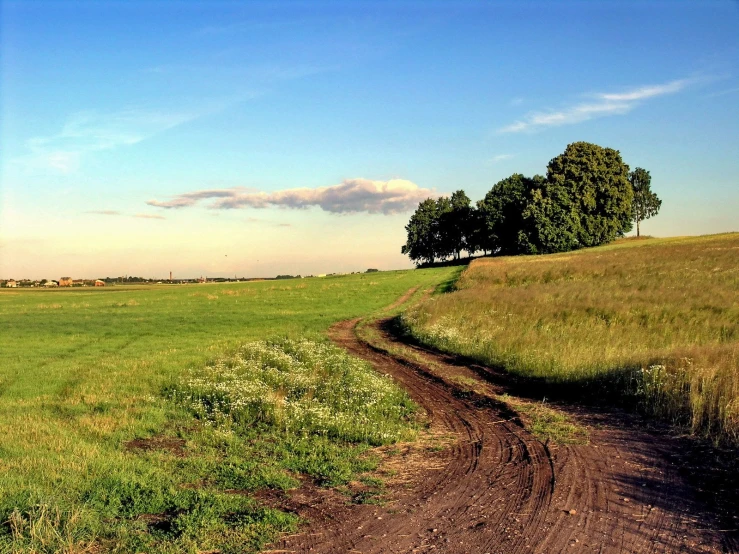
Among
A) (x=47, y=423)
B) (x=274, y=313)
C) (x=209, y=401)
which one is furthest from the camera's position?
(x=274, y=313)

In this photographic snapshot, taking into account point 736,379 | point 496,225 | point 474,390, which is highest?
point 496,225

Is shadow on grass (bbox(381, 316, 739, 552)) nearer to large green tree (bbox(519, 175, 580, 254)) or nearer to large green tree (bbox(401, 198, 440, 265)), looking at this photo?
large green tree (bbox(519, 175, 580, 254))

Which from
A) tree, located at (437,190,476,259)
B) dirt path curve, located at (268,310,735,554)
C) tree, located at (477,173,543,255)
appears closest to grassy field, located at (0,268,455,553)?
dirt path curve, located at (268,310,735,554)

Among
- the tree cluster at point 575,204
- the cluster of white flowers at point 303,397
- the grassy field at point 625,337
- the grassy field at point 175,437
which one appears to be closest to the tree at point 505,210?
the tree cluster at point 575,204

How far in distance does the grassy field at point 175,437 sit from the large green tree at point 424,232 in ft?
306

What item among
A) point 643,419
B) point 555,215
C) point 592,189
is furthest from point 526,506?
point 592,189

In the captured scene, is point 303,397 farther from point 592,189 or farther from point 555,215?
point 592,189

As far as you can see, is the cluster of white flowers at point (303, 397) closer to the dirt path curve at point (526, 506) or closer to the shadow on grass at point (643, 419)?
the dirt path curve at point (526, 506)

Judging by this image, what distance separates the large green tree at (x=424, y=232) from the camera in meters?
114

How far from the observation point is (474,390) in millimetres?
13414

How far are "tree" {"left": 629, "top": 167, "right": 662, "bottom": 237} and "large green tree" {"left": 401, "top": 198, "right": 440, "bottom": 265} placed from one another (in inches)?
1539

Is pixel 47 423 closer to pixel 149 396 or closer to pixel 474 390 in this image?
pixel 149 396

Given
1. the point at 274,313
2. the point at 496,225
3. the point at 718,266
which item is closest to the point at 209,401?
the point at 274,313

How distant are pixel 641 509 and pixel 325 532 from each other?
371cm
